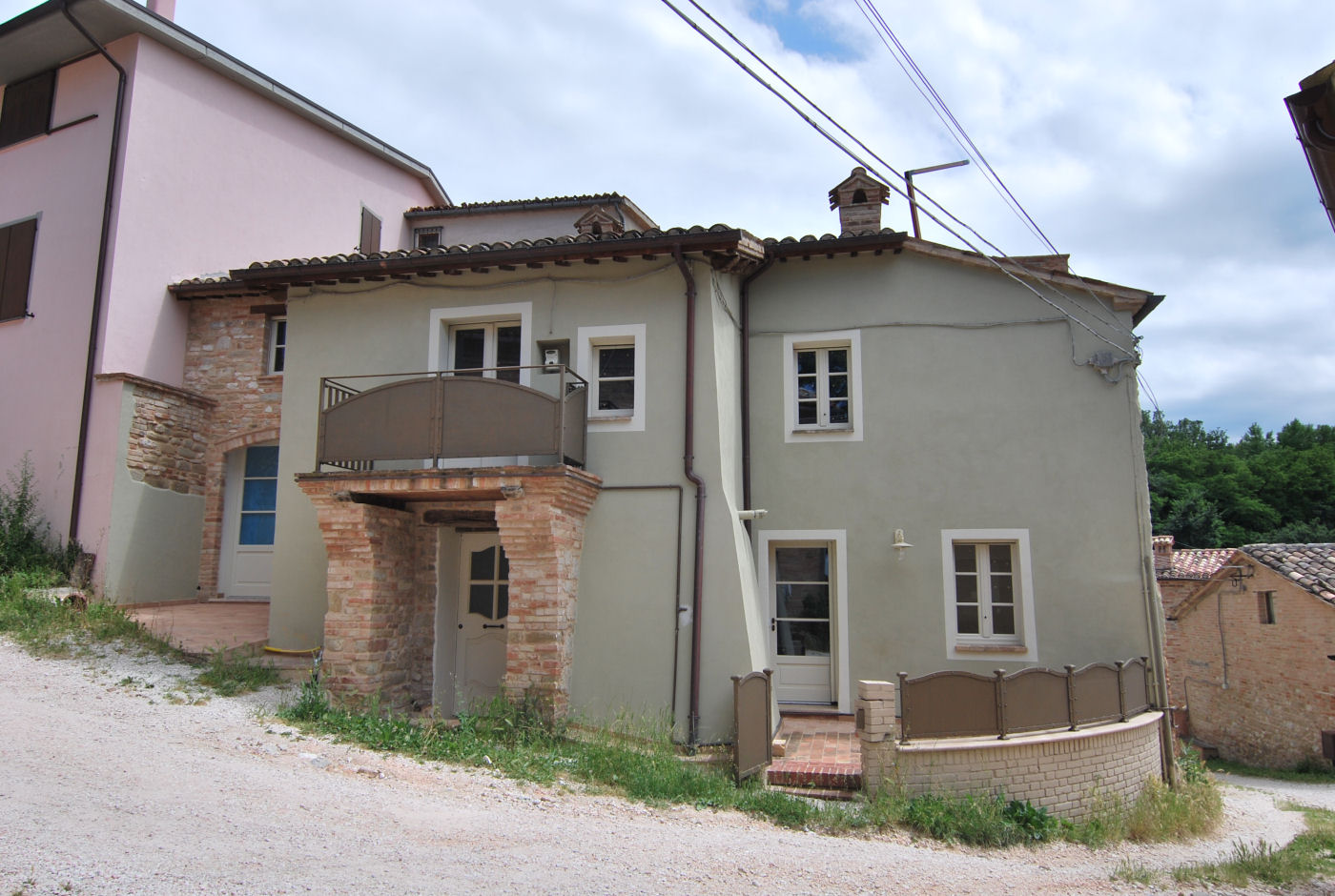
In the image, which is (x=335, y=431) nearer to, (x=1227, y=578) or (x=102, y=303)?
(x=102, y=303)

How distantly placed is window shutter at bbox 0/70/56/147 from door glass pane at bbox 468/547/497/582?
34.9 feet

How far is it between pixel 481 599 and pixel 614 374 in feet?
11.0

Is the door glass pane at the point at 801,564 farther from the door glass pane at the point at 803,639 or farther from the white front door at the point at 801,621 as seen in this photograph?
the door glass pane at the point at 803,639

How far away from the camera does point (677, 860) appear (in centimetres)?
616

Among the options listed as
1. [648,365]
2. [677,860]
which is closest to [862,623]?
[648,365]

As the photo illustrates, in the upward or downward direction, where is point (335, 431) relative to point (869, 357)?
downward

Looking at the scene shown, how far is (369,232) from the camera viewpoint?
58.8ft

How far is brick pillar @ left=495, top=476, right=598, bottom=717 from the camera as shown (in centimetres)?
916

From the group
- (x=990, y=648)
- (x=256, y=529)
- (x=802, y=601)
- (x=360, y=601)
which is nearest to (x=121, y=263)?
(x=256, y=529)

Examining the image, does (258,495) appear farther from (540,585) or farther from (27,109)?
(27,109)

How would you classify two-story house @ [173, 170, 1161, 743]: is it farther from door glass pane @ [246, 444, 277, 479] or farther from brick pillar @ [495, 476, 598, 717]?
door glass pane @ [246, 444, 277, 479]

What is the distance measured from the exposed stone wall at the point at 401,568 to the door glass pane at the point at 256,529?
5.04 m

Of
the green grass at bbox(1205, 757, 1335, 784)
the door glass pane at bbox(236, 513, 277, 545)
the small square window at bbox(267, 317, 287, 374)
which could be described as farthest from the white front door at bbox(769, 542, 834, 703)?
the green grass at bbox(1205, 757, 1335, 784)

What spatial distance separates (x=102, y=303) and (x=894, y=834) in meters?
13.1
